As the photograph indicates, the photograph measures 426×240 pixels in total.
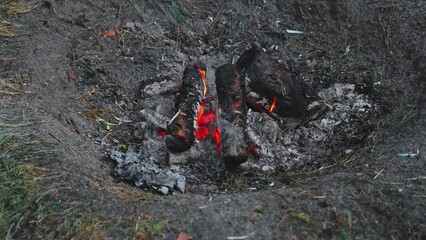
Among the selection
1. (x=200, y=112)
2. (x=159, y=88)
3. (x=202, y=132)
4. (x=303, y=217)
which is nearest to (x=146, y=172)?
(x=202, y=132)

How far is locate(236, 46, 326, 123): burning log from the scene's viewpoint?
13.7ft

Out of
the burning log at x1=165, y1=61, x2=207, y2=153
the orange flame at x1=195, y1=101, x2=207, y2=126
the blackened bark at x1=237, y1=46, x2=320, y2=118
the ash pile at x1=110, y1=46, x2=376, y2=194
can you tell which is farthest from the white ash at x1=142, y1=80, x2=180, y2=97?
the blackened bark at x1=237, y1=46, x2=320, y2=118

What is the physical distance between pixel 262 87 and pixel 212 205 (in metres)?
1.27

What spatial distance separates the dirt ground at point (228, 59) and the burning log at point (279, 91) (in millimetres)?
403

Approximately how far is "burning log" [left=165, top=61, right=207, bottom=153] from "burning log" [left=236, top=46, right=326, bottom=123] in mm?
348

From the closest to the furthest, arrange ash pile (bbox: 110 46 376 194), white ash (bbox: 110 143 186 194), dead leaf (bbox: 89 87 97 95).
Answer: white ash (bbox: 110 143 186 194), ash pile (bbox: 110 46 376 194), dead leaf (bbox: 89 87 97 95)

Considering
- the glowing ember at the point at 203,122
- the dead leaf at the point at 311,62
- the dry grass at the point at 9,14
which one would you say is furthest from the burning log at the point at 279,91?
the dry grass at the point at 9,14

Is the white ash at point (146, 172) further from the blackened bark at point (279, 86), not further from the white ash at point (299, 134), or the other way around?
the blackened bark at point (279, 86)

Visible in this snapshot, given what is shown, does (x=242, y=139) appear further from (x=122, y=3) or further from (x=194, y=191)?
(x=122, y=3)

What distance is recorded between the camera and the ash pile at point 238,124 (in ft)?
12.6

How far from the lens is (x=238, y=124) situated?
13.1ft

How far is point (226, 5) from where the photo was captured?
16.6ft

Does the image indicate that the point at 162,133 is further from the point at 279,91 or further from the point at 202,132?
the point at 279,91

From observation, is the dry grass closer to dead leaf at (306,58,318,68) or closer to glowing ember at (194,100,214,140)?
glowing ember at (194,100,214,140)
